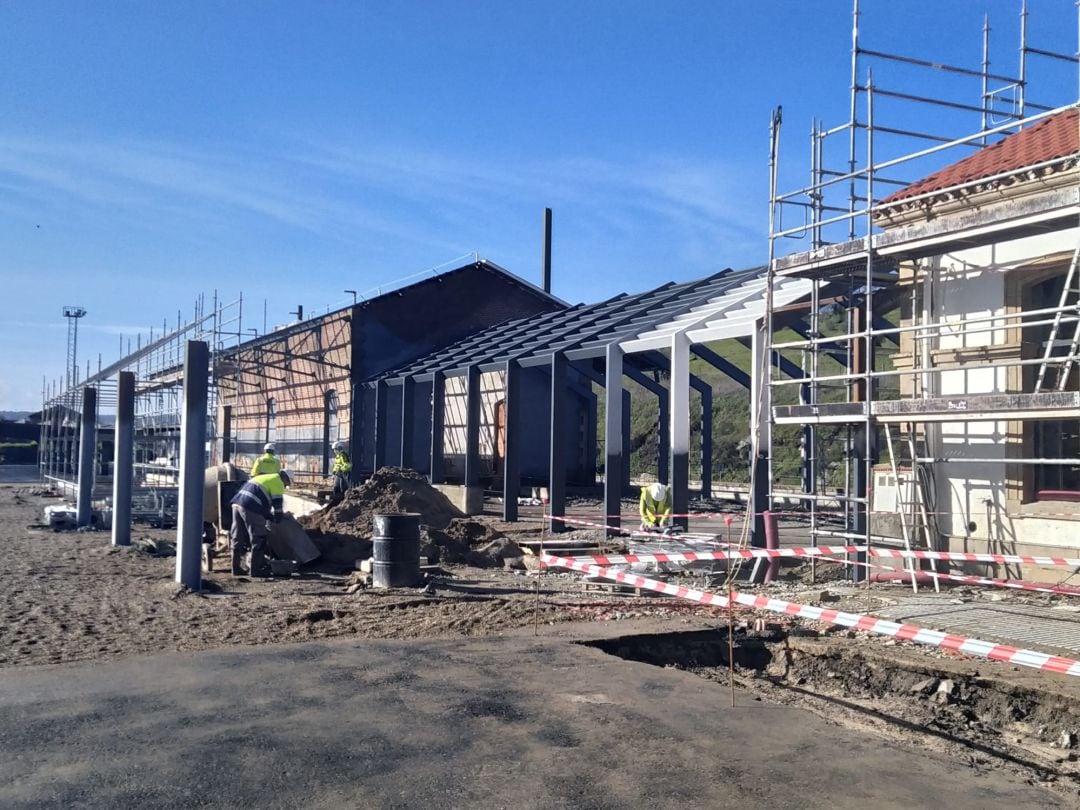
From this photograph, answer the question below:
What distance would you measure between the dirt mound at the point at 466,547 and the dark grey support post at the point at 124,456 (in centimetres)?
526

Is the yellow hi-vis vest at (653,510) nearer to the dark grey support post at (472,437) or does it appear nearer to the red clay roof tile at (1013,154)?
the red clay roof tile at (1013,154)

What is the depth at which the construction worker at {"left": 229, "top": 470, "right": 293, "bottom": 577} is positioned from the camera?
12.9 metres

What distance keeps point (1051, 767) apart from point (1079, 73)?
6.97m

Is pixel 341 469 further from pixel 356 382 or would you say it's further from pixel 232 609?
pixel 232 609

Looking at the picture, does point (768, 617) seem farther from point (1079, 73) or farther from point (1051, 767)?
point (1079, 73)

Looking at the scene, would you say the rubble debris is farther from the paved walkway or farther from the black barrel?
the black barrel

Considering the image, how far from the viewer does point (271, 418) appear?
35938 millimetres

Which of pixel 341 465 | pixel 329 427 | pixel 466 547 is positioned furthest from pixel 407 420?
pixel 466 547

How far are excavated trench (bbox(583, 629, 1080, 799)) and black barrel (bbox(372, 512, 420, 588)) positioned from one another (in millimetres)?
3844

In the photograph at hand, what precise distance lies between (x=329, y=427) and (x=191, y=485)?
19790mm

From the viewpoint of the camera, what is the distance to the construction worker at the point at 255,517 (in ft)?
42.3

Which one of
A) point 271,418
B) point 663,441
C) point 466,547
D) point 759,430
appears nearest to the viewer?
point 759,430

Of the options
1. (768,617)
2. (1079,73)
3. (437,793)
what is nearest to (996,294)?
(1079,73)

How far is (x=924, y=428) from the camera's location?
40.4ft
